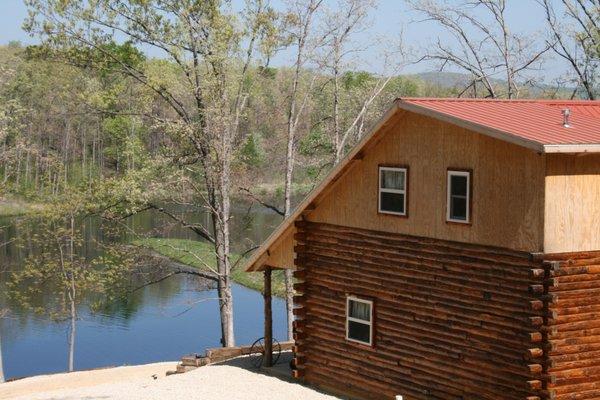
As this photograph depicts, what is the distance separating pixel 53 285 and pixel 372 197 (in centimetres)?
2946

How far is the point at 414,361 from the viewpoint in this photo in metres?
18.3

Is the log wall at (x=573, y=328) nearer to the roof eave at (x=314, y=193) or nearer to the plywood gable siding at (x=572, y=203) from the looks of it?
the plywood gable siding at (x=572, y=203)

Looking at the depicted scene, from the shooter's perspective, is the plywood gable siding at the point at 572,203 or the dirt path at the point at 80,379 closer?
the plywood gable siding at the point at 572,203

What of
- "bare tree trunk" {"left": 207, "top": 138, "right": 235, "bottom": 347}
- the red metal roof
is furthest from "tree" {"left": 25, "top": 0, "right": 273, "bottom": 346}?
the red metal roof

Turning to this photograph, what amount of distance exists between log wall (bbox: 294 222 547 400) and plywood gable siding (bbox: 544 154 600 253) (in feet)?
2.04

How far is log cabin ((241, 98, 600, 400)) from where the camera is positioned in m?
15.9

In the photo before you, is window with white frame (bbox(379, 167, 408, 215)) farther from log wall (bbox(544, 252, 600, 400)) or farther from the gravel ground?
the gravel ground

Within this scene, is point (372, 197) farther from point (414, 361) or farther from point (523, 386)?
point (523, 386)

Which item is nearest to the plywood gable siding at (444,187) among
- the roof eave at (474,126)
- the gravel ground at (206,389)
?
the roof eave at (474,126)

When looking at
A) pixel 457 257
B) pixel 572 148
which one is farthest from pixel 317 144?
pixel 572 148

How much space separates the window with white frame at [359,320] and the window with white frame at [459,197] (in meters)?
2.74

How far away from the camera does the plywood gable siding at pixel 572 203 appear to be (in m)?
15.7

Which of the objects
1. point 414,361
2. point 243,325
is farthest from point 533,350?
point 243,325

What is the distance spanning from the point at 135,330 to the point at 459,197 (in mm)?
26972
